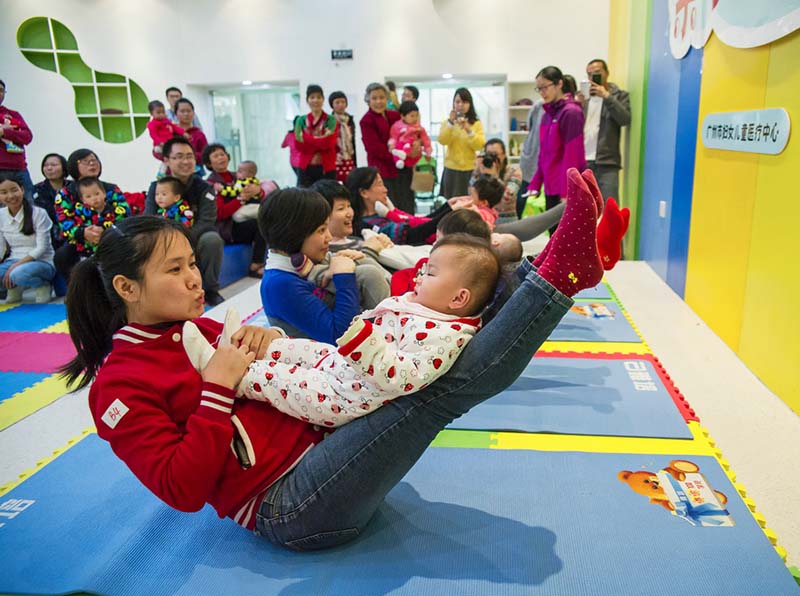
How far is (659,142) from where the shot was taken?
187 inches

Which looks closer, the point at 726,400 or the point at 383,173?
the point at 726,400

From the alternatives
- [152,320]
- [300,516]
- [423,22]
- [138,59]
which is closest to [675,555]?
[300,516]

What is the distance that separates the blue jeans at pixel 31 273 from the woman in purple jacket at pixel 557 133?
12.7ft

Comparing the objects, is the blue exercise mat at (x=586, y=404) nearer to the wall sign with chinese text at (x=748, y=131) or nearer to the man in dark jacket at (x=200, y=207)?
the wall sign with chinese text at (x=748, y=131)

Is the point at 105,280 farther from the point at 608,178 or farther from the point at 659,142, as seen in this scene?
the point at 608,178

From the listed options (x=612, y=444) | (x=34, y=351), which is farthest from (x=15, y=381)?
(x=612, y=444)

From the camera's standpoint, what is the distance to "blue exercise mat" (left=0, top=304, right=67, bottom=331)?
13.2 feet

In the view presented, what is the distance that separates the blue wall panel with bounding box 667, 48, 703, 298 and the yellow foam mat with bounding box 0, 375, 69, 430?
3.61 m

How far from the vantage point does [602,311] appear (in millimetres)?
3697

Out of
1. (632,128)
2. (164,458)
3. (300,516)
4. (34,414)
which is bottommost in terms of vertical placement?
(34,414)

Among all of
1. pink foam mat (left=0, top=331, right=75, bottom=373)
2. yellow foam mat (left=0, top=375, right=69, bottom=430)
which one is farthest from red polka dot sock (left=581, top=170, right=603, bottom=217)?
pink foam mat (left=0, top=331, right=75, bottom=373)

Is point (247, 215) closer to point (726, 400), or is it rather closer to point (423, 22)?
point (726, 400)

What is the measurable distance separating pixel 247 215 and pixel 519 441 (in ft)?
12.7

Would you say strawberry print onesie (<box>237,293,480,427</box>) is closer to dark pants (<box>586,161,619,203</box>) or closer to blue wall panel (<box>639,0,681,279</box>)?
blue wall panel (<box>639,0,681,279</box>)
